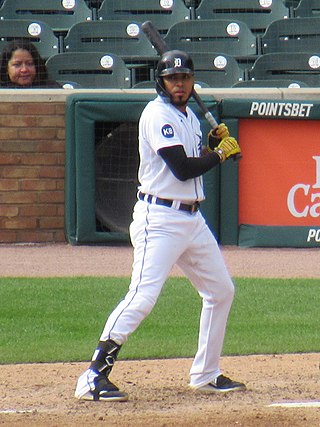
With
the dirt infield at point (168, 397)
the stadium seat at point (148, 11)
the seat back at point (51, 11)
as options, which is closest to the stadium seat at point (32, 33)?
the seat back at point (51, 11)

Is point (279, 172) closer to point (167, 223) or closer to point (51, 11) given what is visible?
point (51, 11)

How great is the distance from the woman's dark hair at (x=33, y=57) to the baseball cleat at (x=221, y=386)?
4916 mm

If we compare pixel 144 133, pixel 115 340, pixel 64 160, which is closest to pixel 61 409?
pixel 115 340

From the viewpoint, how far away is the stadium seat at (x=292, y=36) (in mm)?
10773

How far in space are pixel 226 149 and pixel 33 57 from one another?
473 cm

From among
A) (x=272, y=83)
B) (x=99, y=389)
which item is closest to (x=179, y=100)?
(x=99, y=389)

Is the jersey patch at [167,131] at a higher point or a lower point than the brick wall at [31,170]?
higher

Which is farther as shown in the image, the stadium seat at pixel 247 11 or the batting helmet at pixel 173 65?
the stadium seat at pixel 247 11

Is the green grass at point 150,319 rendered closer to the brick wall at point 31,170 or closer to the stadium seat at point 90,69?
the brick wall at point 31,170

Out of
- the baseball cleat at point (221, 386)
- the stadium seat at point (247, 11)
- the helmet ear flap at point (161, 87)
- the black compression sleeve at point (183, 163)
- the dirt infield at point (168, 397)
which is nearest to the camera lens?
the dirt infield at point (168, 397)

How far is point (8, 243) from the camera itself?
366 inches

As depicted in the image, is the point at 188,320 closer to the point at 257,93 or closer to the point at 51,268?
the point at 51,268

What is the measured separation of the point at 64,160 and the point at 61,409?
16.0 ft

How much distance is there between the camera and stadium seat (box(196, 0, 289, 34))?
11508 millimetres
